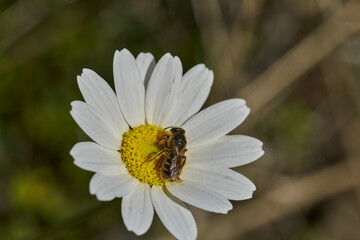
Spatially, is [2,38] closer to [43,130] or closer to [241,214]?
[43,130]

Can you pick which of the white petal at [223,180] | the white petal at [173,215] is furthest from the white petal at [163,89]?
the white petal at [173,215]

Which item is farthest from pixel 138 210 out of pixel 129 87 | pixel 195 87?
pixel 195 87

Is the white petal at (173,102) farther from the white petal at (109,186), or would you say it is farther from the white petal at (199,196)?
the white petal at (109,186)

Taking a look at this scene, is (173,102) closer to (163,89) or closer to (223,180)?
(163,89)

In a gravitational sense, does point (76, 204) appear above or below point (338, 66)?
below

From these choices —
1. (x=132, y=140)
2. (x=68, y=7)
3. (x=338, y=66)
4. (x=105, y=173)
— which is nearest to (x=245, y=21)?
(x=338, y=66)
